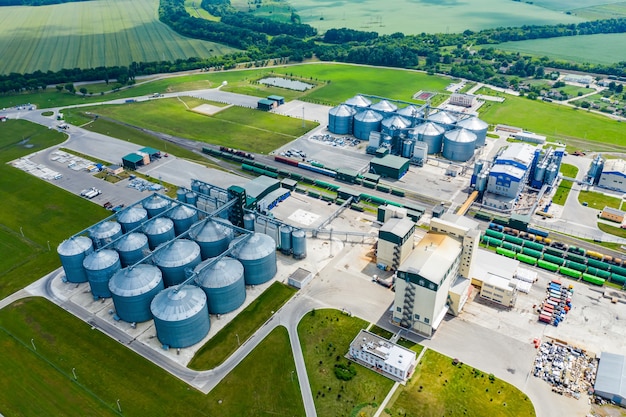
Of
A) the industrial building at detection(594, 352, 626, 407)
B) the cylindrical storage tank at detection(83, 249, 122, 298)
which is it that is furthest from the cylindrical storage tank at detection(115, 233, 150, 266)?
the industrial building at detection(594, 352, 626, 407)

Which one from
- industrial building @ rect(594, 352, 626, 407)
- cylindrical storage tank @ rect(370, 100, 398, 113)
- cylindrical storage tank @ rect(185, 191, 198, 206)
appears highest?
cylindrical storage tank @ rect(370, 100, 398, 113)

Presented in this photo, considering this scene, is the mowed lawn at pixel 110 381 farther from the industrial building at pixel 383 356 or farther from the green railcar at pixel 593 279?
the green railcar at pixel 593 279

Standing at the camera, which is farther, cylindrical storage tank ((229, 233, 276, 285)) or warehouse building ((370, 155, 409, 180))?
warehouse building ((370, 155, 409, 180))

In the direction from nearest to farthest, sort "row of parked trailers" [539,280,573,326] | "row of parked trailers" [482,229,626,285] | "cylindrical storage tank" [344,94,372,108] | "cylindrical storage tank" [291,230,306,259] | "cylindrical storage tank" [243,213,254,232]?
"row of parked trailers" [539,280,573,326]
"row of parked trailers" [482,229,626,285]
"cylindrical storage tank" [291,230,306,259]
"cylindrical storage tank" [243,213,254,232]
"cylindrical storage tank" [344,94,372,108]

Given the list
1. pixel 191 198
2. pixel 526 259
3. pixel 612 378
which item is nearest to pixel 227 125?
pixel 191 198

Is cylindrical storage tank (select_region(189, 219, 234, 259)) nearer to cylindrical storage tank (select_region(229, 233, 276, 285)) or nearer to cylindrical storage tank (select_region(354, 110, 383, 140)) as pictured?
cylindrical storage tank (select_region(229, 233, 276, 285))

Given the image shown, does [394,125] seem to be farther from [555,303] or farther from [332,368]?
[332,368]

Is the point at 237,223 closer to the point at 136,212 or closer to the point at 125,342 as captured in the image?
the point at 136,212

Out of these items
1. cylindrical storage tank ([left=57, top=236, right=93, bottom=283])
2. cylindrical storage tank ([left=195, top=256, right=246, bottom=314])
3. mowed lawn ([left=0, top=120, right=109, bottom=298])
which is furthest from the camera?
mowed lawn ([left=0, top=120, right=109, bottom=298])
